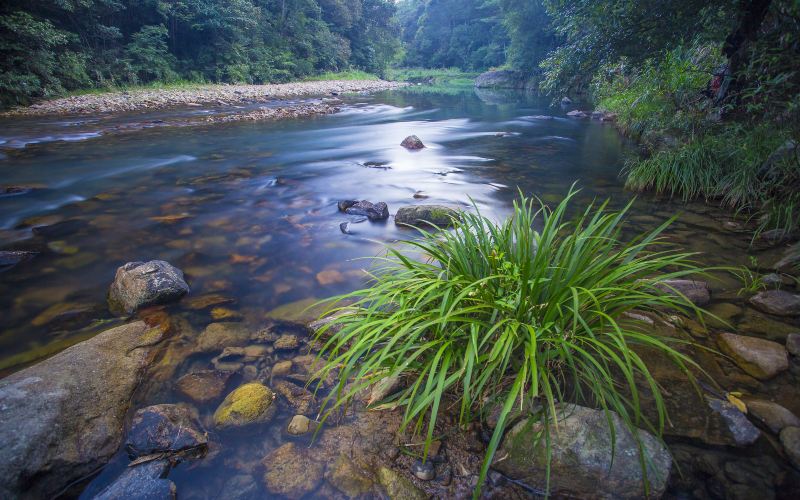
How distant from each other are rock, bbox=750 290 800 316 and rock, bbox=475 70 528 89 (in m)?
39.8

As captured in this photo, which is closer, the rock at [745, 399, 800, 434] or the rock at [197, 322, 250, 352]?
the rock at [745, 399, 800, 434]

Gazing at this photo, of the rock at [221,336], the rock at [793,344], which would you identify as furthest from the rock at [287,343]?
the rock at [793,344]

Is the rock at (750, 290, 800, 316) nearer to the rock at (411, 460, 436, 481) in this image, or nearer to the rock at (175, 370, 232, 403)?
the rock at (411, 460, 436, 481)

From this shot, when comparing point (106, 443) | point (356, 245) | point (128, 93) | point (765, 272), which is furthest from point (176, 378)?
point (128, 93)

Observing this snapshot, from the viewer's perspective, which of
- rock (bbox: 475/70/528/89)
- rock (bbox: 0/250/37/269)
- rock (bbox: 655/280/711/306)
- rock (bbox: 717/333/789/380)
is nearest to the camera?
rock (bbox: 717/333/789/380)

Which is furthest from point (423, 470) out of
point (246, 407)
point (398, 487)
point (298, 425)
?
point (246, 407)

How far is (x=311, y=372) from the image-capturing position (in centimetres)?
276

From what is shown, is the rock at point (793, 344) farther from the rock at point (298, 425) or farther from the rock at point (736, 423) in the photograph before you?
the rock at point (298, 425)

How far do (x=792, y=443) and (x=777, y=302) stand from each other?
1.66 meters

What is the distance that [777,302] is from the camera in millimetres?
3104

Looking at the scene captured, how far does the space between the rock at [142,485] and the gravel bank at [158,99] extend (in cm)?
1952

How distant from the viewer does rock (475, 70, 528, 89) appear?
1524 inches

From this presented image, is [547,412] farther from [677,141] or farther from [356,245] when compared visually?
[677,141]

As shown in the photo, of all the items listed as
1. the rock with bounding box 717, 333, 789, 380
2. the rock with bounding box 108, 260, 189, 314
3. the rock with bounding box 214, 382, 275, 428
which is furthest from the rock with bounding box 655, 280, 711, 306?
the rock with bounding box 108, 260, 189, 314
